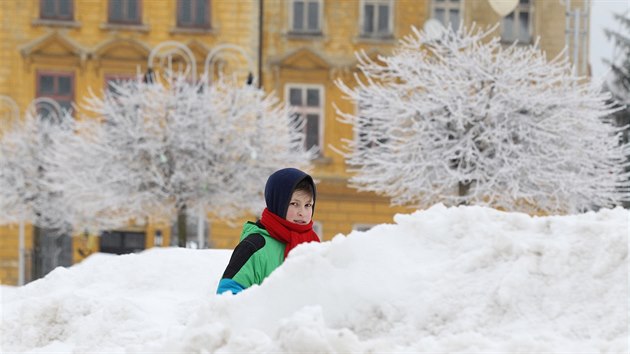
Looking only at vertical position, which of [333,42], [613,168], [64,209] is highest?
[333,42]

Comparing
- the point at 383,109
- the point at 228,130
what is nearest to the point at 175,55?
the point at 228,130

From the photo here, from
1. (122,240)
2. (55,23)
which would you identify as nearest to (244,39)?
(55,23)

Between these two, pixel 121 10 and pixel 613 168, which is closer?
pixel 613 168

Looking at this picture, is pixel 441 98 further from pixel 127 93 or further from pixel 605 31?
pixel 605 31

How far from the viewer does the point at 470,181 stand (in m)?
20.8

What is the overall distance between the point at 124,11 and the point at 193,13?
1.67 metres

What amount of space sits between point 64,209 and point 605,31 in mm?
15948

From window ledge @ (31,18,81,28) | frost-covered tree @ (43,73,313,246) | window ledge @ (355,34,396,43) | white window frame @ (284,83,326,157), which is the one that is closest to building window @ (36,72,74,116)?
window ledge @ (31,18,81,28)

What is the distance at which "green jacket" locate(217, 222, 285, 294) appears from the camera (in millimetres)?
5273

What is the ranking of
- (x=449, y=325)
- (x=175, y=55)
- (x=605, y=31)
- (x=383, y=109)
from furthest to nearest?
1. (x=605, y=31)
2. (x=175, y=55)
3. (x=383, y=109)
4. (x=449, y=325)

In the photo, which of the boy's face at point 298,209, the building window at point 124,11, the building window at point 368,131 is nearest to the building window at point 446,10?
the building window at point 368,131

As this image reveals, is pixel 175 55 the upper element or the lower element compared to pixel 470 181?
upper

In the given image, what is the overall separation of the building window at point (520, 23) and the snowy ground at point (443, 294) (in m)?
26.0

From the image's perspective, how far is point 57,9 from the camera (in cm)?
3080
